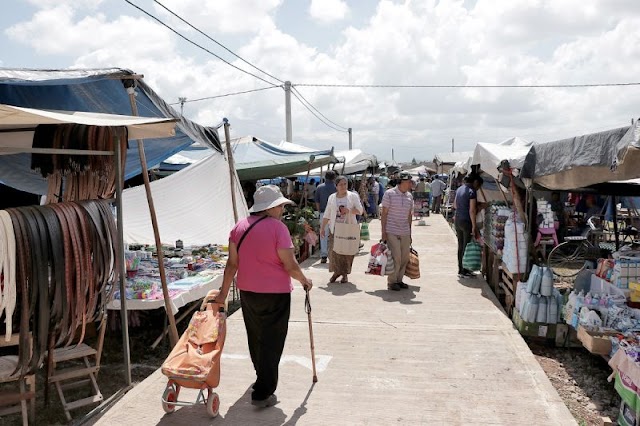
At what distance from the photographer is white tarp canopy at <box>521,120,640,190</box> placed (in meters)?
A: 4.04

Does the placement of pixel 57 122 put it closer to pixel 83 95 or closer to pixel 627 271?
pixel 83 95

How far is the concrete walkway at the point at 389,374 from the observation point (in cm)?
393

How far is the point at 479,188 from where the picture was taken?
30.0 feet

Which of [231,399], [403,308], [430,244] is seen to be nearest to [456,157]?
[430,244]

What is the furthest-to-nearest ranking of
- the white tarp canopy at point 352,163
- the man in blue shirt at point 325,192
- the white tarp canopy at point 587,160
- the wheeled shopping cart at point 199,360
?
1. the white tarp canopy at point 352,163
2. the man in blue shirt at point 325,192
3. the white tarp canopy at point 587,160
4. the wheeled shopping cart at point 199,360

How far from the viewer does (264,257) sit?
12.6ft

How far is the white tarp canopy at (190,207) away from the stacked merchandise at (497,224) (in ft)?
13.8

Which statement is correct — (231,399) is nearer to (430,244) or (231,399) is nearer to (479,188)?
(479,188)

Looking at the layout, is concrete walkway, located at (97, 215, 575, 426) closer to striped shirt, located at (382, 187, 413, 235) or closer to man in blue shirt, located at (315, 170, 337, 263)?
striped shirt, located at (382, 187, 413, 235)

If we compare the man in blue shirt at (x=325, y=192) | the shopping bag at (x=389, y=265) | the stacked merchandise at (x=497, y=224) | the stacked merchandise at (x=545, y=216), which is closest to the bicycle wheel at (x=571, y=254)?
the stacked merchandise at (x=545, y=216)

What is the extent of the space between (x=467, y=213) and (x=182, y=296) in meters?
5.21

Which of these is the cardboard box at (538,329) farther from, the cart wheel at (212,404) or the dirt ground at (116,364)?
the dirt ground at (116,364)

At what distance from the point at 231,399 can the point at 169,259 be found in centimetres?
363

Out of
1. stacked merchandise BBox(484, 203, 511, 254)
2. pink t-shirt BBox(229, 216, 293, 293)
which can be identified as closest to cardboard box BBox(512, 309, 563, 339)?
stacked merchandise BBox(484, 203, 511, 254)
